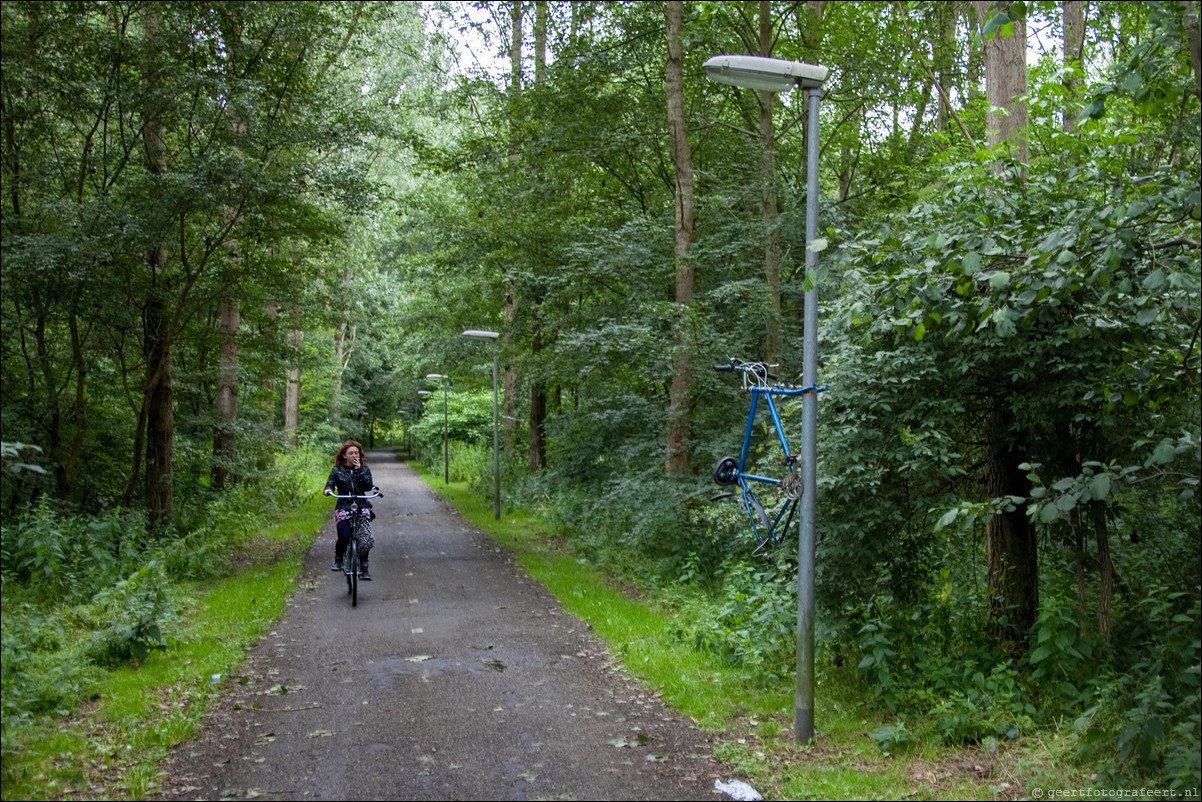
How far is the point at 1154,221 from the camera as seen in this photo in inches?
195

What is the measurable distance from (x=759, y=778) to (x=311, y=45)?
42.9ft

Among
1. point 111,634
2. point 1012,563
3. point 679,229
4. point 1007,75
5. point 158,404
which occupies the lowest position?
point 111,634

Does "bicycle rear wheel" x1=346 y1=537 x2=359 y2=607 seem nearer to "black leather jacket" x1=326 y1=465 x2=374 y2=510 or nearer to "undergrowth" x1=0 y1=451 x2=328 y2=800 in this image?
"black leather jacket" x1=326 y1=465 x2=374 y2=510

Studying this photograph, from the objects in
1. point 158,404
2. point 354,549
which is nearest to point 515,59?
point 158,404

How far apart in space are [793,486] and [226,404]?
16850 mm

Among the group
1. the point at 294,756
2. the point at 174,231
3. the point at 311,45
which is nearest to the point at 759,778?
the point at 294,756

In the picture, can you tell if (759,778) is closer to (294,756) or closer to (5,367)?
(294,756)

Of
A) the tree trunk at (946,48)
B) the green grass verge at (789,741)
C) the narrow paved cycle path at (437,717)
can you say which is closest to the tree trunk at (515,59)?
the tree trunk at (946,48)

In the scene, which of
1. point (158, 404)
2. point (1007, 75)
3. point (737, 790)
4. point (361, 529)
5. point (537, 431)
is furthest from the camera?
point (537, 431)

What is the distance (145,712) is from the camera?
6.78 meters

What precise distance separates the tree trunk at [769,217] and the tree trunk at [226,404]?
9.91 metres

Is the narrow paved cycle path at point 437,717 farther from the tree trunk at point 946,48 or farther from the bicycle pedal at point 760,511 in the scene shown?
the tree trunk at point 946,48

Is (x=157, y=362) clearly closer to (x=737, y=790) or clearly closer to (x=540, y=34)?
(x=540, y=34)

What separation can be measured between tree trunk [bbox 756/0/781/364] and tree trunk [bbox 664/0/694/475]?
3.75 feet
